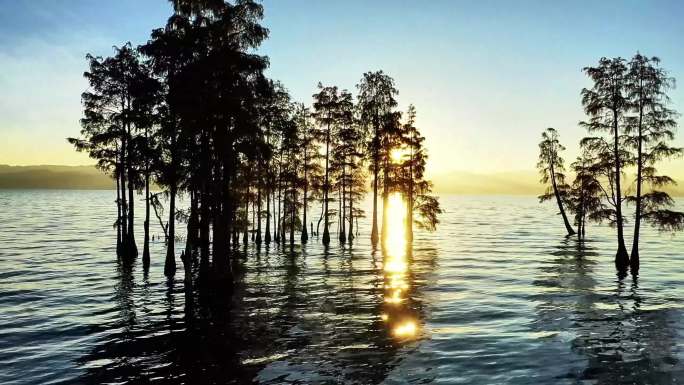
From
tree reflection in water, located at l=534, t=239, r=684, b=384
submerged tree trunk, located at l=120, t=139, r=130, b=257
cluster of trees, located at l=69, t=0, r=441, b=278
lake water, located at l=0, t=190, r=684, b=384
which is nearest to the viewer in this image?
tree reflection in water, located at l=534, t=239, r=684, b=384

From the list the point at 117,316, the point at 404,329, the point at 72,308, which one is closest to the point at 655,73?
the point at 404,329

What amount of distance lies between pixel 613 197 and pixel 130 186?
39687 millimetres

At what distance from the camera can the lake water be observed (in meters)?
15.8

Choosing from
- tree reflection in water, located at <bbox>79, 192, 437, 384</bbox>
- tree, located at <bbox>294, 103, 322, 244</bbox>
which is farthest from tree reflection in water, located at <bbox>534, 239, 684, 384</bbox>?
tree, located at <bbox>294, 103, 322, 244</bbox>

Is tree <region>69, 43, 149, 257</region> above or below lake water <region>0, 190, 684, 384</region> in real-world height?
above

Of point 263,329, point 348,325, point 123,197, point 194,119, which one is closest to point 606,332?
point 348,325

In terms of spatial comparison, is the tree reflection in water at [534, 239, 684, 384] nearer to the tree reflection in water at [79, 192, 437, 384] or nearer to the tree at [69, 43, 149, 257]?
the tree reflection in water at [79, 192, 437, 384]

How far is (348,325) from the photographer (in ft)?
71.4

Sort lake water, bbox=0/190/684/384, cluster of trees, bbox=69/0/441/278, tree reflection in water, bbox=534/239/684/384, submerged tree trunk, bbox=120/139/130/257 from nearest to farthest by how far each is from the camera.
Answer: tree reflection in water, bbox=534/239/684/384 < lake water, bbox=0/190/684/384 < cluster of trees, bbox=69/0/441/278 < submerged tree trunk, bbox=120/139/130/257

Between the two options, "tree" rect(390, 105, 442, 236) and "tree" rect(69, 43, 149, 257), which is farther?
"tree" rect(390, 105, 442, 236)

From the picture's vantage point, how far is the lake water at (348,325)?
15.8m

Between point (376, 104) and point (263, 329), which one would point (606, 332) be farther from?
point (376, 104)

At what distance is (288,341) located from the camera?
19.3m

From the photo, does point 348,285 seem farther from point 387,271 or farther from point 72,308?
point 72,308
